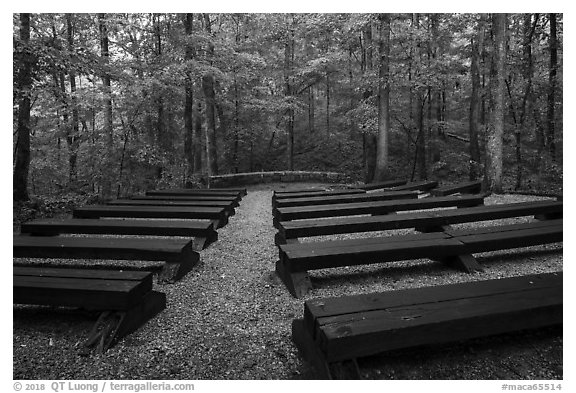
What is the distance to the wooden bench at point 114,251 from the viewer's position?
3.80 metres

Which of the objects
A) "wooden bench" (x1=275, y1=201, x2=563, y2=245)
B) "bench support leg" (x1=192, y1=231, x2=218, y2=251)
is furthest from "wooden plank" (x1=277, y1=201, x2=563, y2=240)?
"bench support leg" (x1=192, y1=231, x2=218, y2=251)

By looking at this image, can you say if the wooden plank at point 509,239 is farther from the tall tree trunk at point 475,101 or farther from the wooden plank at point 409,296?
the tall tree trunk at point 475,101

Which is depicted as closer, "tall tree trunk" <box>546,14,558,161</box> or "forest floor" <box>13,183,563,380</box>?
"forest floor" <box>13,183,563,380</box>

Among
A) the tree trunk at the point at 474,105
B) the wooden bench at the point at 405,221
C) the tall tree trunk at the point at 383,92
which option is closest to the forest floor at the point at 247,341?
the wooden bench at the point at 405,221

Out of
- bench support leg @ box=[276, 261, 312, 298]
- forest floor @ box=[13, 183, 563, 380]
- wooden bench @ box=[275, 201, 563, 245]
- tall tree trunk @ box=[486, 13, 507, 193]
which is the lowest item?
forest floor @ box=[13, 183, 563, 380]

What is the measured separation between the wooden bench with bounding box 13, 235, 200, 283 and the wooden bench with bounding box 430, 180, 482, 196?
22.6ft

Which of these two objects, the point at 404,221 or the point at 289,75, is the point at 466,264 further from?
the point at 289,75

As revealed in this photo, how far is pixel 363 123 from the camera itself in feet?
50.8

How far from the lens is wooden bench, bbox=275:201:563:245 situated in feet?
14.8

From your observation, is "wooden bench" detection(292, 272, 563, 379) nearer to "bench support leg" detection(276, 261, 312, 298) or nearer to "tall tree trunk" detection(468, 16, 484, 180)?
"bench support leg" detection(276, 261, 312, 298)

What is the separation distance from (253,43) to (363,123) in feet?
27.4

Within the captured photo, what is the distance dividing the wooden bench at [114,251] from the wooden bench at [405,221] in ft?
4.66

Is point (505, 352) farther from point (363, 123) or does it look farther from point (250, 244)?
point (363, 123)

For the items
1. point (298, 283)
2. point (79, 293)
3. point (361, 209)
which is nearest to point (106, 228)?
point (79, 293)
